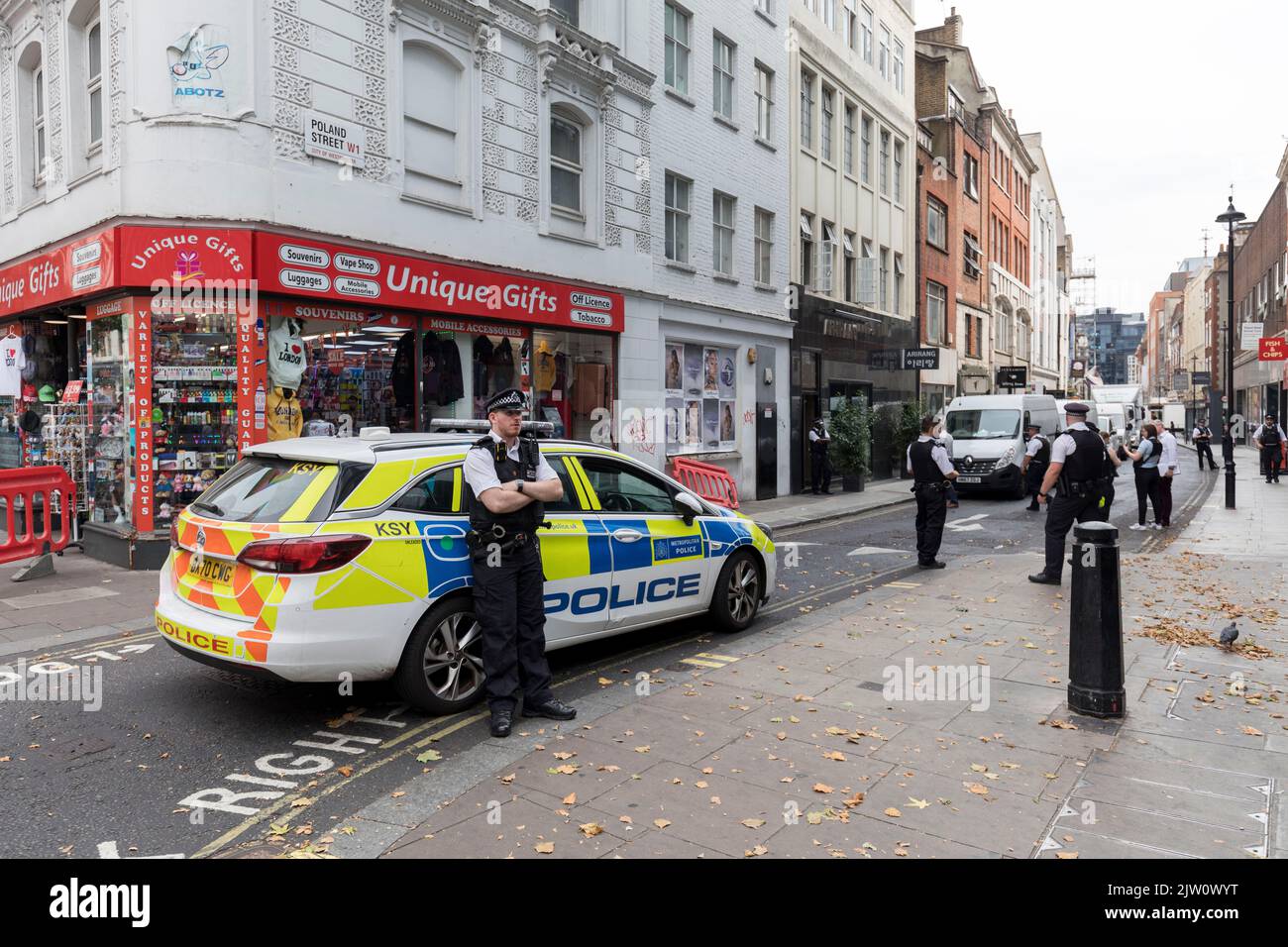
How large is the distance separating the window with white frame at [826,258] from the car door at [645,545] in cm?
1982

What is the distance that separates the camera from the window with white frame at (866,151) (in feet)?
94.7

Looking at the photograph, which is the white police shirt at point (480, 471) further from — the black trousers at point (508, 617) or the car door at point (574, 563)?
the car door at point (574, 563)

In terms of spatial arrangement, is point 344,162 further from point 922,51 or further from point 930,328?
point 922,51

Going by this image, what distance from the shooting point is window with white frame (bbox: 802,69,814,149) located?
2516 cm

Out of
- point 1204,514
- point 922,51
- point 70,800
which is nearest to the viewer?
point 70,800

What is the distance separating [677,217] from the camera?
1956cm

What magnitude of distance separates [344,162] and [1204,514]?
17.0 m

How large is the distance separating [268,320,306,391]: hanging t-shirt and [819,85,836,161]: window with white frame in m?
18.7

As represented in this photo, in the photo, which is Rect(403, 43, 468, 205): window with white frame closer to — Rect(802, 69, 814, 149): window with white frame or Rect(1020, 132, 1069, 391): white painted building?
Rect(802, 69, 814, 149): window with white frame

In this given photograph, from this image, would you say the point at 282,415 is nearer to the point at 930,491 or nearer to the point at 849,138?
the point at 930,491

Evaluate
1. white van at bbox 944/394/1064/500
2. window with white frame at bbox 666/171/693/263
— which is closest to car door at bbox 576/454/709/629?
window with white frame at bbox 666/171/693/263
